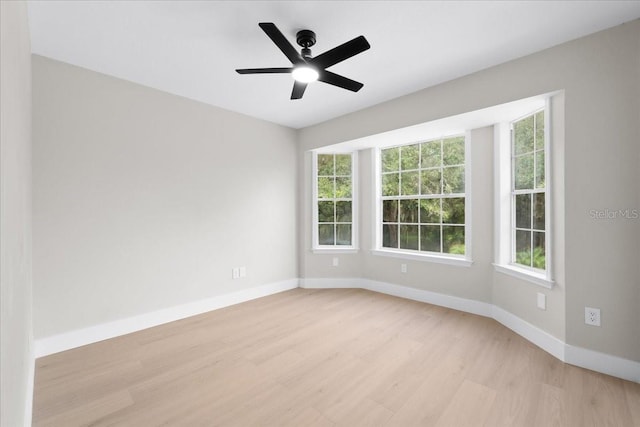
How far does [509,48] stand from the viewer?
8.21 ft

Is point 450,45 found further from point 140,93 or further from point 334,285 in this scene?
point 334,285

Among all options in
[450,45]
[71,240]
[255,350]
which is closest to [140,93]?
[71,240]

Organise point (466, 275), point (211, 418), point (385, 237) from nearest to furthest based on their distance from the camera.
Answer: point (211, 418), point (466, 275), point (385, 237)

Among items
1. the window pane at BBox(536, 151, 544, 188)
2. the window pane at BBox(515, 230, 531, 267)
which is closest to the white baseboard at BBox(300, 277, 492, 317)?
the window pane at BBox(515, 230, 531, 267)

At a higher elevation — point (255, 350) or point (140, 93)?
point (140, 93)

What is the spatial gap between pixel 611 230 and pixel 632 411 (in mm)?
1200

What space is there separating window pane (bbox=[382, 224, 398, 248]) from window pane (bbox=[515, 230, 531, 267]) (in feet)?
5.11

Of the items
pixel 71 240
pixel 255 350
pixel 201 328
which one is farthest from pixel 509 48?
pixel 71 240

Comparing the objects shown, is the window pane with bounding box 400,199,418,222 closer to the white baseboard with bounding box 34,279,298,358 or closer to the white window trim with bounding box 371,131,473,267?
the white window trim with bounding box 371,131,473,267

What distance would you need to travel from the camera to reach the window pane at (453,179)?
3701 millimetres

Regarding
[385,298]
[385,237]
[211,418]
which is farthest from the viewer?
[385,237]

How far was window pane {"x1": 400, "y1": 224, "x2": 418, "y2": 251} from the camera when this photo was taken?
13.6 feet

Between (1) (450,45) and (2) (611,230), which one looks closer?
(2) (611,230)

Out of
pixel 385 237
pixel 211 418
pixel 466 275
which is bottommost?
pixel 211 418
